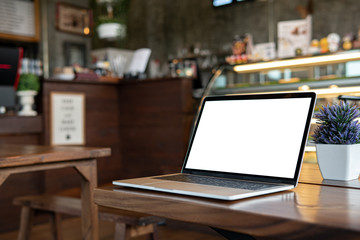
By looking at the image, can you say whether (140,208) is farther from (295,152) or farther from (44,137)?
(44,137)

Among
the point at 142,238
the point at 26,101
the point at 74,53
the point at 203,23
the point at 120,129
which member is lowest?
the point at 142,238

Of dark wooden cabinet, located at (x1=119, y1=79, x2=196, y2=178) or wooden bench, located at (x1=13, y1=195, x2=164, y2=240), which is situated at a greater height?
dark wooden cabinet, located at (x1=119, y1=79, x2=196, y2=178)

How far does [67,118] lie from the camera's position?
3.79 meters

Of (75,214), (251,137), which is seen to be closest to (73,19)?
(75,214)

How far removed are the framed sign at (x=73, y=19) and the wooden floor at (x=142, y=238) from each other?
359cm

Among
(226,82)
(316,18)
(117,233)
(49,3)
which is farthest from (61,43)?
(117,233)

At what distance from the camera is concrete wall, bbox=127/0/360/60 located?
19.6 feet

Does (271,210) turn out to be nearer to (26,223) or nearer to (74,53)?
(26,223)

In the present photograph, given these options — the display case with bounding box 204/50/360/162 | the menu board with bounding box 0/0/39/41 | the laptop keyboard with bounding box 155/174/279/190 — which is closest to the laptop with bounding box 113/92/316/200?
the laptop keyboard with bounding box 155/174/279/190

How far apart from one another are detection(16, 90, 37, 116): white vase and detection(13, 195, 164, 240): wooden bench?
1251 millimetres

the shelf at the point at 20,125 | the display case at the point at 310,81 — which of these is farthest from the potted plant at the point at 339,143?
the shelf at the point at 20,125

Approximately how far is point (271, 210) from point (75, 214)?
1.67m

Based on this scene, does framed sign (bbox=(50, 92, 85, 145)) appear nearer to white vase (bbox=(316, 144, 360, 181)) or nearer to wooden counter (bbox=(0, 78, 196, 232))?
wooden counter (bbox=(0, 78, 196, 232))

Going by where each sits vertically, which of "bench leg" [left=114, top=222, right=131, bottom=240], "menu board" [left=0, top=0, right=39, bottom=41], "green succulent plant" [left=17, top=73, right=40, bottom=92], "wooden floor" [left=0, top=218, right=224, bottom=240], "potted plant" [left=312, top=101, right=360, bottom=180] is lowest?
"wooden floor" [left=0, top=218, right=224, bottom=240]
